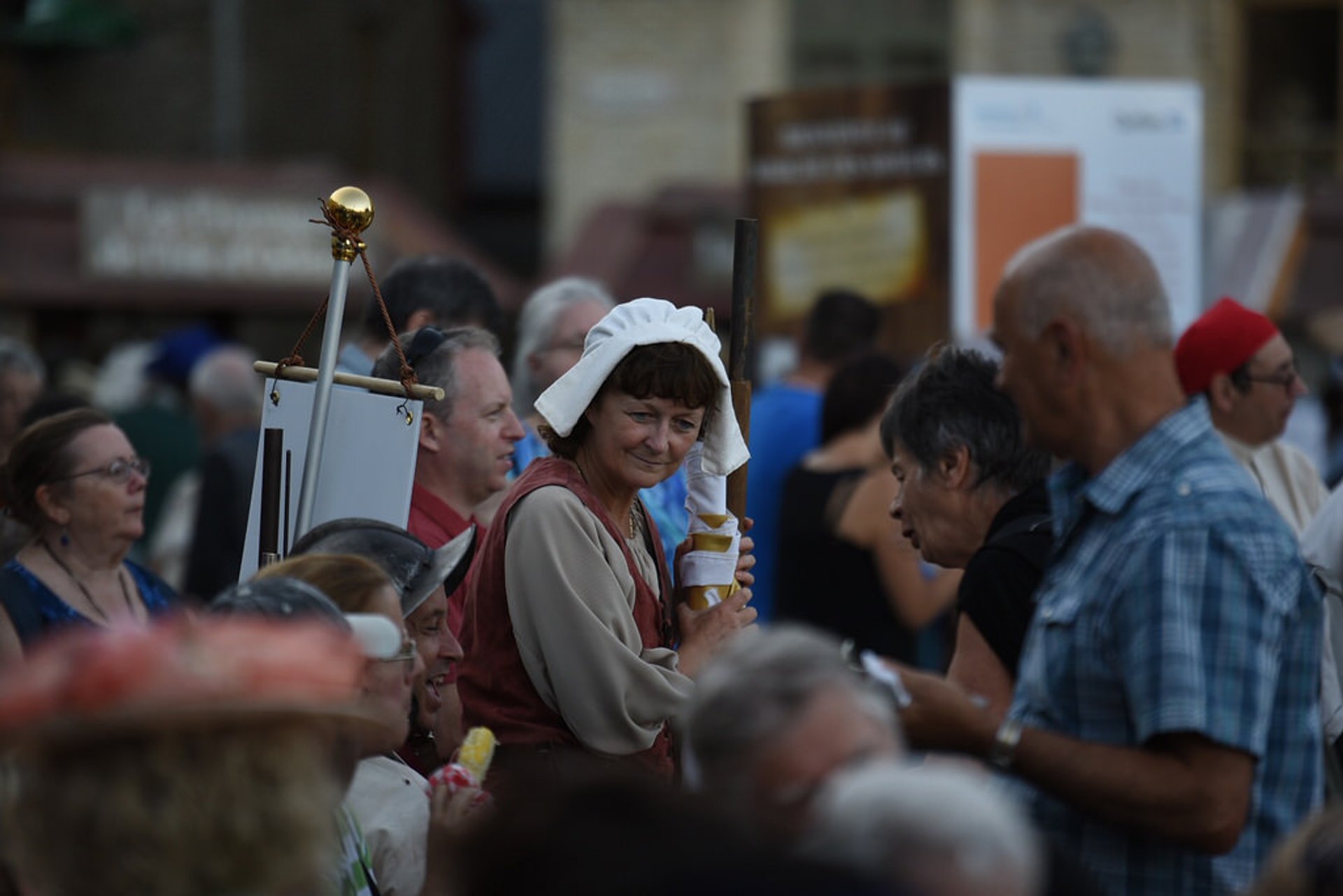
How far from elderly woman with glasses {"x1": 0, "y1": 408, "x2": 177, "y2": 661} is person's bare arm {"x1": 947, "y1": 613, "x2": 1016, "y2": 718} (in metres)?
2.09

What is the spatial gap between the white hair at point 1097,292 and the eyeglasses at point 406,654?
1.05 m

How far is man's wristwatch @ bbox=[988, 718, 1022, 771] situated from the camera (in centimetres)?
268

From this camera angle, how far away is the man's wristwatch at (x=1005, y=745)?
2.68 metres

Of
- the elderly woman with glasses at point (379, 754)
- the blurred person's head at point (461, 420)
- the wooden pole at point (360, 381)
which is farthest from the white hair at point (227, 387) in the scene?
the elderly woman with glasses at point (379, 754)

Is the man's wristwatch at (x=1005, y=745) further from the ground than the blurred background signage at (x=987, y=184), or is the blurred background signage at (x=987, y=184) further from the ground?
the blurred background signage at (x=987, y=184)

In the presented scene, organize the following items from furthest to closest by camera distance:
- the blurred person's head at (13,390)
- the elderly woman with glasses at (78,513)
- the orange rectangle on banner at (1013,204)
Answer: the orange rectangle on banner at (1013,204) < the blurred person's head at (13,390) < the elderly woman with glasses at (78,513)

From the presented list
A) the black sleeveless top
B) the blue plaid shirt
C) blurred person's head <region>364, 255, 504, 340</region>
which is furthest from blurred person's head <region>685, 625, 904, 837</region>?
the black sleeveless top

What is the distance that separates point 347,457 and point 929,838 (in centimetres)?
234

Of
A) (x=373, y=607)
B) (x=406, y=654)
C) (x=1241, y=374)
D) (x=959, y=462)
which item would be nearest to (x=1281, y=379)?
(x=1241, y=374)

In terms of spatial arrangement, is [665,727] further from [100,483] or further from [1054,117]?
[1054,117]

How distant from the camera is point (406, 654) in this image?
3018 millimetres

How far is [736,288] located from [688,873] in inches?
93.7

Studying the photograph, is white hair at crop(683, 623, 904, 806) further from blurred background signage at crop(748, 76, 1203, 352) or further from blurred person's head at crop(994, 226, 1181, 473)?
blurred background signage at crop(748, 76, 1203, 352)

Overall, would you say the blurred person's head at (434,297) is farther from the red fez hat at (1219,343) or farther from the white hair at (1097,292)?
the white hair at (1097,292)
